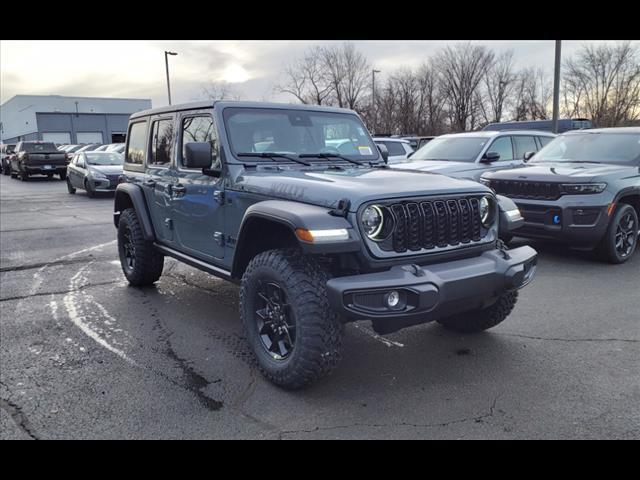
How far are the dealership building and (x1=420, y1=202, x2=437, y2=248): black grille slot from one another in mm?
69882

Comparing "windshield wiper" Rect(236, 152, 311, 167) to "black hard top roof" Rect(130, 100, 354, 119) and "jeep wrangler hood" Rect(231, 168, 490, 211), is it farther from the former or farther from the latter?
"black hard top roof" Rect(130, 100, 354, 119)

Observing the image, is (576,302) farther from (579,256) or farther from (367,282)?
(367,282)

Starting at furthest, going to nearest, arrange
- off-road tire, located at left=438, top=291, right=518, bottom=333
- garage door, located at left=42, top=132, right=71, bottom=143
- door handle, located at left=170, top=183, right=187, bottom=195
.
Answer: garage door, located at left=42, top=132, right=71, bottom=143
door handle, located at left=170, top=183, right=187, bottom=195
off-road tire, located at left=438, top=291, right=518, bottom=333

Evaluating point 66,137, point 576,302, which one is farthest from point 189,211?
point 66,137

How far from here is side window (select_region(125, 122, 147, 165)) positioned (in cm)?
585

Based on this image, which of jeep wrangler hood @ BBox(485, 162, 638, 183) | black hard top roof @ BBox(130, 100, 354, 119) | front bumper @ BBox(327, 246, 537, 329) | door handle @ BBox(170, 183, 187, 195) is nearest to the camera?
front bumper @ BBox(327, 246, 537, 329)

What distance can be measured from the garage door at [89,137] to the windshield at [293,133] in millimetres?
74319

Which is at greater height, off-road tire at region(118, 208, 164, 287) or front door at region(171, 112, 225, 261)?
front door at region(171, 112, 225, 261)

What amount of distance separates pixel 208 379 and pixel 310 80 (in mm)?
45598

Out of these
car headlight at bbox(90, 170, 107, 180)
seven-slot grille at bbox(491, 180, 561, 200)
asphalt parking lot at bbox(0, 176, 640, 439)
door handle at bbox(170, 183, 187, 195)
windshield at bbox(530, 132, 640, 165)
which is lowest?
asphalt parking lot at bbox(0, 176, 640, 439)

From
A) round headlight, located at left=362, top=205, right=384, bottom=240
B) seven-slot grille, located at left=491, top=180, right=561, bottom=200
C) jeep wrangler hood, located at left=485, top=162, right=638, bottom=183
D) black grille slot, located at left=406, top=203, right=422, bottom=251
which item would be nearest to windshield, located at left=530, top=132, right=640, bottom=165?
jeep wrangler hood, located at left=485, top=162, right=638, bottom=183

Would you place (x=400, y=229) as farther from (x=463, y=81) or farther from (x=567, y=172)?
(x=463, y=81)

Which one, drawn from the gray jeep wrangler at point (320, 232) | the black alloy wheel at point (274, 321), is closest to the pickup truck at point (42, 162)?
the gray jeep wrangler at point (320, 232)

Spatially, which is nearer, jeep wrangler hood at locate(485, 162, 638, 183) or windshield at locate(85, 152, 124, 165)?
jeep wrangler hood at locate(485, 162, 638, 183)
